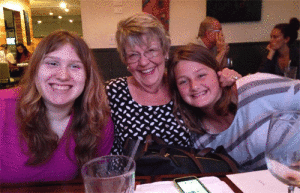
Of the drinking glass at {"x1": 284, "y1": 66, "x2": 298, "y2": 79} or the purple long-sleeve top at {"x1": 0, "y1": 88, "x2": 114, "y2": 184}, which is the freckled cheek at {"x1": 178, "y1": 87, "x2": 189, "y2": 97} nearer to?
the purple long-sleeve top at {"x1": 0, "y1": 88, "x2": 114, "y2": 184}

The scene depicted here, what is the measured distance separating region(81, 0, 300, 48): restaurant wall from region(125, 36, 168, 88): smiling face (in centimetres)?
246

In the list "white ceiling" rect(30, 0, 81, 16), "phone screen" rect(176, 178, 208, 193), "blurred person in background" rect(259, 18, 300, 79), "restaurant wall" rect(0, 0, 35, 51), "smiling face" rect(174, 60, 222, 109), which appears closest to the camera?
"phone screen" rect(176, 178, 208, 193)

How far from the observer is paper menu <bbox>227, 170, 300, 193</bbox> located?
0.69 m

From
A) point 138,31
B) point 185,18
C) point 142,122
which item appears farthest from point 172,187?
point 185,18

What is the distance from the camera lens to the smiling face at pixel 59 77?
Answer: 107 cm

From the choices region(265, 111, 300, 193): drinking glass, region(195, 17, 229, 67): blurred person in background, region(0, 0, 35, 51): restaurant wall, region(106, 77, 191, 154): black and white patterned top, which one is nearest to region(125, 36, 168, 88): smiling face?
region(106, 77, 191, 154): black and white patterned top

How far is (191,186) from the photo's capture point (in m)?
0.70

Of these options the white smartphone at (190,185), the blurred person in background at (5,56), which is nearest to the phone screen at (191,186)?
the white smartphone at (190,185)

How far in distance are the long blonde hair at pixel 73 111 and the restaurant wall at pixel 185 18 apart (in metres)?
2.69

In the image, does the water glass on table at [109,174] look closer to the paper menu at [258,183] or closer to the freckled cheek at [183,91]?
the paper menu at [258,183]

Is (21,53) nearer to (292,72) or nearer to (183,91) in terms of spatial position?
(183,91)

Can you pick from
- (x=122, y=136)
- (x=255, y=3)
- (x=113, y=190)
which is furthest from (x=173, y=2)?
(x=113, y=190)

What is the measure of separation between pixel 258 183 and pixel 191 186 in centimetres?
23

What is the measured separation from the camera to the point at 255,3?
3572 millimetres
